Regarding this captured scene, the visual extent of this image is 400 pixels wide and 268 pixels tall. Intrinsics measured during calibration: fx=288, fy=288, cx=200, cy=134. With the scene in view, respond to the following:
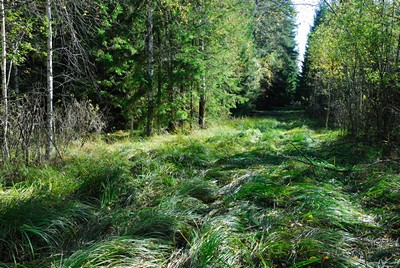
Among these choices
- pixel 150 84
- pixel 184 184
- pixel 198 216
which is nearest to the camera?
pixel 198 216

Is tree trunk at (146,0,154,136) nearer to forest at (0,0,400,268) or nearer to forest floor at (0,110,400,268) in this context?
forest at (0,0,400,268)

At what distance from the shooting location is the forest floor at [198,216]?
2275 millimetres

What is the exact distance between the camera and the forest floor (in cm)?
228

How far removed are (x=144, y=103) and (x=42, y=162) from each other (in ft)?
17.9

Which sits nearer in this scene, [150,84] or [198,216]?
[198,216]

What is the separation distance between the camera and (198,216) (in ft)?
9.88

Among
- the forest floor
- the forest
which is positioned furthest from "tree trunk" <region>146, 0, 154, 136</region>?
the forest floor

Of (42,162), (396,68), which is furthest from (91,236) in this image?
Answer: (396,68)

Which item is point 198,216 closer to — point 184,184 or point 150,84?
point 184,184

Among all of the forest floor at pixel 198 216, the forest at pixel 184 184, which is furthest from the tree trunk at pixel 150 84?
the forest floor at pixel 198 216

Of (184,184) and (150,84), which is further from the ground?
(150,84)

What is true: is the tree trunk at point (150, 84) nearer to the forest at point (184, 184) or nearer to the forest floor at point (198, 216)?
the forest at point (184, 184)

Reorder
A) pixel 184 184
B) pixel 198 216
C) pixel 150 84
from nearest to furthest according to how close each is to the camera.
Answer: pixel 198 216 → pixel 184 184 → pixel 150 84

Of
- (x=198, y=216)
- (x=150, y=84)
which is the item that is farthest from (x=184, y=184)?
(x=150, y=84)
